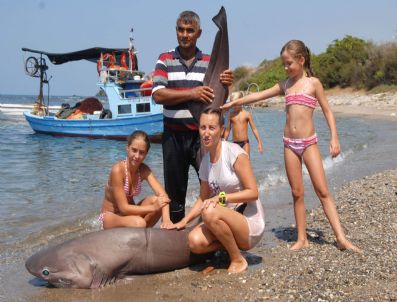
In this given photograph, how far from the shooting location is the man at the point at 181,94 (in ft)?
14.8

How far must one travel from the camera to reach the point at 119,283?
170 inches

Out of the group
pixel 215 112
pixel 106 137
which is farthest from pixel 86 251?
pixel 106 137

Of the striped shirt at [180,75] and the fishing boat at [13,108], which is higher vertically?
the striped shirt at [180,75]

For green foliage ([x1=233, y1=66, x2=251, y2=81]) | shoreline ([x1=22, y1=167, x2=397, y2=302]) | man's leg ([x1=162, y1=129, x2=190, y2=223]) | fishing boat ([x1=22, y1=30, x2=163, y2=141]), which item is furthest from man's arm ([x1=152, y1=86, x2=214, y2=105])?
green foliage ([x1=233, y1=66, x2=251, y2=81])

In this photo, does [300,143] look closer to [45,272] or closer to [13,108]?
[45,272]

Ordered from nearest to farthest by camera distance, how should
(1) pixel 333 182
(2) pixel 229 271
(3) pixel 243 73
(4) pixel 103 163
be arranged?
1. (2) pixel 229 271
2. (1) pixel 333 182
3. (4) pixel 103 163
4. (3) pixel 243 73

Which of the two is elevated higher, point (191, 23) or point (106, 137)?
point (191, 23)

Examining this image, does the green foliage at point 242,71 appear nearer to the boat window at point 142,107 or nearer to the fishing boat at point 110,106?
the fishing boat at point 110,106

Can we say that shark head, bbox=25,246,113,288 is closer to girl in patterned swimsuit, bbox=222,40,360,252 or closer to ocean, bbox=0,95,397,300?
ocean, bbox=0,95,397,300

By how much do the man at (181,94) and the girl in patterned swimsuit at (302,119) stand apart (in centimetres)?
37

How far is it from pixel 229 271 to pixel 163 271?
64cm

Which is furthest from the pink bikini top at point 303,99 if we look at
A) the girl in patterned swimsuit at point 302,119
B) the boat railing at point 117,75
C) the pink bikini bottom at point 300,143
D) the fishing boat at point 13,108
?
the fishing boat at point 13,108

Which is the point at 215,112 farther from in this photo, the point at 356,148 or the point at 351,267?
the point at 356,148

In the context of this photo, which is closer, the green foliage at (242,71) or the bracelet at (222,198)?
the bracelet at (222,198)
